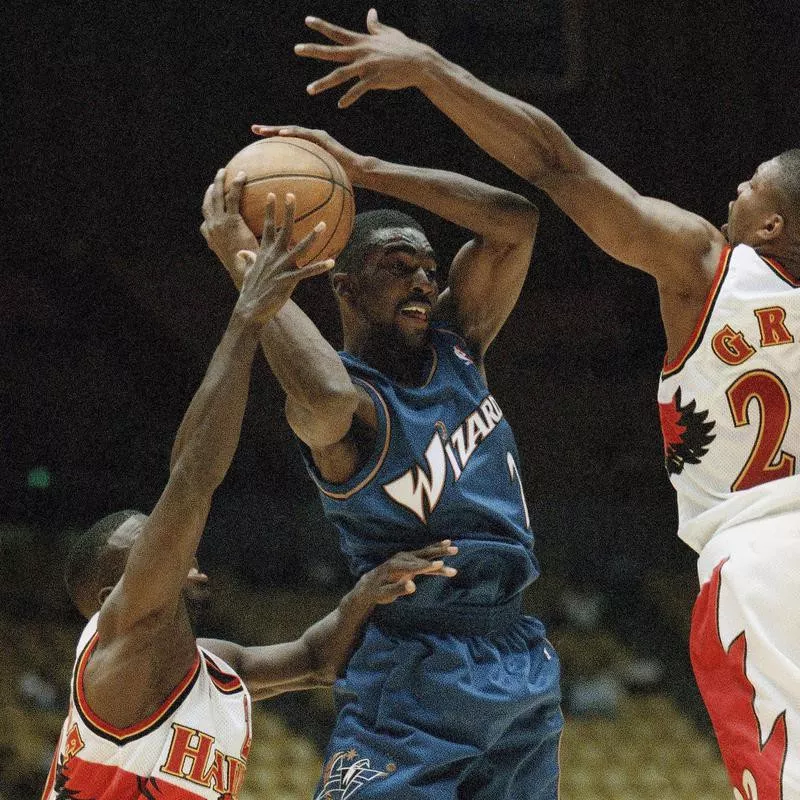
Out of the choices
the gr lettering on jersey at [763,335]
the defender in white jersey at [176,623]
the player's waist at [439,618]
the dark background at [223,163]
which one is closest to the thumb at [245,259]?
the defender in white jersey at [176,623]

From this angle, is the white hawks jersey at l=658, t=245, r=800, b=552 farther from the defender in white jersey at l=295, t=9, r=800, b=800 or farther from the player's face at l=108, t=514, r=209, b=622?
the player's face at l=108, t=514, r=209, b=622

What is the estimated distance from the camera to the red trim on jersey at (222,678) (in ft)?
9.39

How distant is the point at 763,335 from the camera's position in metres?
2.77

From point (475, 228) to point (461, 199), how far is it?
96mm

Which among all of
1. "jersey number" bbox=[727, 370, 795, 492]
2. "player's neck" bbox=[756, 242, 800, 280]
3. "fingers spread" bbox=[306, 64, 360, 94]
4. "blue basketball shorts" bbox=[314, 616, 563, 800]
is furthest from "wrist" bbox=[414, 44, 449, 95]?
"blue basketball shorts" bbox=[314, 616, 563, 800]

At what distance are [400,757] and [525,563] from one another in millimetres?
581

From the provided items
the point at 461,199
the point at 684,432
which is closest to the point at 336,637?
the point at 684,432

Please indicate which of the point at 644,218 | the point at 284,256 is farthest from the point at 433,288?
the point at 284,256

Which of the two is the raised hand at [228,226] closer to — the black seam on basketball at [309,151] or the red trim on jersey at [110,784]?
the black seam on basketball at [309,151]

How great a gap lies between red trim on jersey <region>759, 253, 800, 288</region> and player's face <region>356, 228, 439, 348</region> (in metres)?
0.89

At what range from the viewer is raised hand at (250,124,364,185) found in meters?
3.07

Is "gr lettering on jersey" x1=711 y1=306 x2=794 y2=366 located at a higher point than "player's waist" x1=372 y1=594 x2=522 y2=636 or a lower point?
higher

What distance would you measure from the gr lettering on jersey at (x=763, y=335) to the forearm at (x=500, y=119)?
62 cm

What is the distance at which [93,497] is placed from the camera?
6758 mm
